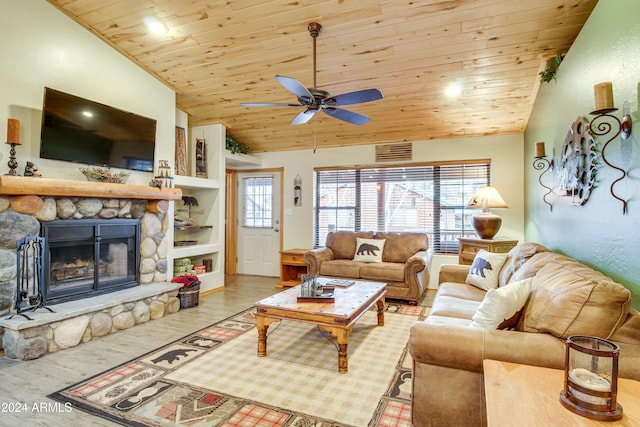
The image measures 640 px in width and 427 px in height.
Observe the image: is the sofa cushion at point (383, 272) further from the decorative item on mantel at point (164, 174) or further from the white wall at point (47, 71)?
the white wall at point (47, 71)

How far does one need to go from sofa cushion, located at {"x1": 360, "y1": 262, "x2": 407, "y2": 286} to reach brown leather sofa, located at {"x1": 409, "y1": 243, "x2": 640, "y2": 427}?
247 cm

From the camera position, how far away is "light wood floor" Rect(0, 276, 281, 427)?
78.1 inches

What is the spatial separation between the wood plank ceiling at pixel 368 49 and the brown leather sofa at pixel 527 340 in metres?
2.16

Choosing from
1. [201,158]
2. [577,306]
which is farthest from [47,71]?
[577,306]

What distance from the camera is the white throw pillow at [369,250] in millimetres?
4980

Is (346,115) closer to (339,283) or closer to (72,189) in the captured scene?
(339,283)

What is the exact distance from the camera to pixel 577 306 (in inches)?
59.8

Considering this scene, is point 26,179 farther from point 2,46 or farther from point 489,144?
point 489,144

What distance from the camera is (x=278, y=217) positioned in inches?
251

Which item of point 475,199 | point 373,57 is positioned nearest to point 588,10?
point 373,57

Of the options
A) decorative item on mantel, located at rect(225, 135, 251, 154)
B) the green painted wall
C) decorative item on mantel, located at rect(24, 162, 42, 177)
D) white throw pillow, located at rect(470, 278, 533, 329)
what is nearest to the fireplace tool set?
decorative item on mantel, located at rect(24, 162, 42, 177)

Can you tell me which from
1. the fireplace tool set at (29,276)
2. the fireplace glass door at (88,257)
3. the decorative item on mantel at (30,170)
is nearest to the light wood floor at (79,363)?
the fireplace tool set at (29,276)

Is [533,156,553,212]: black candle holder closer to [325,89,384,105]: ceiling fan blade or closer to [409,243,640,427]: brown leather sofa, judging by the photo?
[409,243,640,427]: brown leather sofa

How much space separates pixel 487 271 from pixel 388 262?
1.83m
